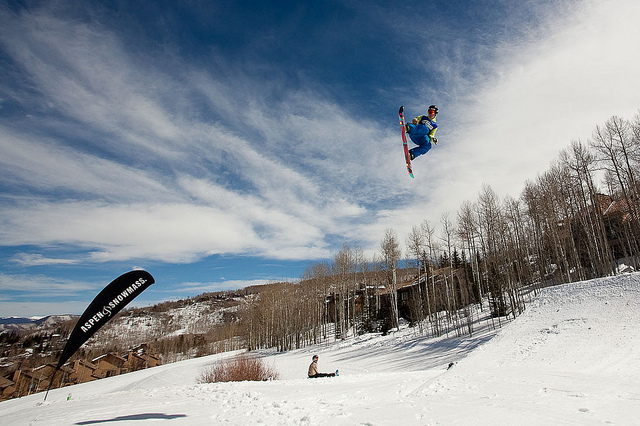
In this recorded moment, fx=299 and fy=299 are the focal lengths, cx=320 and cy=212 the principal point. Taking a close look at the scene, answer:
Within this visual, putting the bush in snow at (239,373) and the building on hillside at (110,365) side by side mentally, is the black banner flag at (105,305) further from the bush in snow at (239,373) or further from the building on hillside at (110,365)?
the building on hillside at (110,365)

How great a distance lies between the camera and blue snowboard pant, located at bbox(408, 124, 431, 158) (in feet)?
30.0

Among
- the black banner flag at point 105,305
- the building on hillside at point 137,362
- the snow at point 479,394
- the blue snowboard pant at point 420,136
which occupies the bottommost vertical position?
the building on hillside at point 137,362

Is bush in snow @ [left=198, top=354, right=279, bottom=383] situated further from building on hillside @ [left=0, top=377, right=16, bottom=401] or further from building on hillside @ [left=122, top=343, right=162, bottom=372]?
building on hillside @ [left=122, top=343, right=162, bottom=372]

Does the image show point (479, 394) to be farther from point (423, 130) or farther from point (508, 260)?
point (508, 260)

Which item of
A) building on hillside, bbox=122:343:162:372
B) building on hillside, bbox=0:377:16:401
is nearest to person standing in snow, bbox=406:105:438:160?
building on hillside, bbox=0:377:16:401

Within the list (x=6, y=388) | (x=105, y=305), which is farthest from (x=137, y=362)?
(x=105, y=305)

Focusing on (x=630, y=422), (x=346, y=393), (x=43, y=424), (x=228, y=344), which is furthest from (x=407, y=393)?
(x=228, y=344)

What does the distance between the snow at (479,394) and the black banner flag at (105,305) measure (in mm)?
1740

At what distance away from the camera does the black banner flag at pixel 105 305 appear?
304 inches

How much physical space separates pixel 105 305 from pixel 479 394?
9765 millimetres

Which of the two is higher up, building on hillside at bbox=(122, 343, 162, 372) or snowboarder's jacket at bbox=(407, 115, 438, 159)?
snowboarder's jacket at bbox=(407, 115, 438, 159)

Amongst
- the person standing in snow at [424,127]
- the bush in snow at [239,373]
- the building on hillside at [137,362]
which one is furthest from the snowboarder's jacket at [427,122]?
the building on hillside at [137,362]

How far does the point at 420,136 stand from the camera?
9227 mm

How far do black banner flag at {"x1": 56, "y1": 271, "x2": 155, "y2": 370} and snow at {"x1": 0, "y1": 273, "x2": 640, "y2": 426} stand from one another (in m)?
1.74
